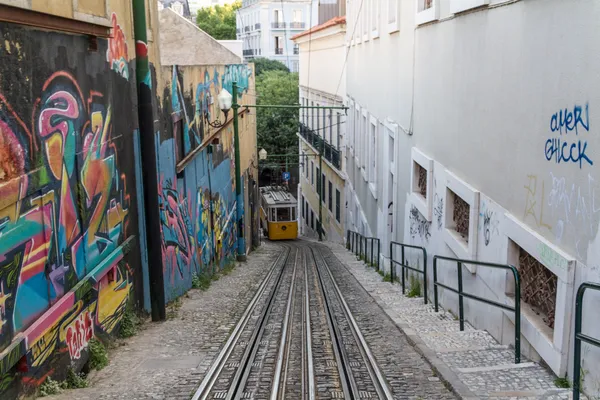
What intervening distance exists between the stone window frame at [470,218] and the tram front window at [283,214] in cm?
2408

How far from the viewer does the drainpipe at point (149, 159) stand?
331 inches

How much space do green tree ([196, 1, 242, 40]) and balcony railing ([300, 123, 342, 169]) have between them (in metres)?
36.9

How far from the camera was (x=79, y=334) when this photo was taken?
6457mm

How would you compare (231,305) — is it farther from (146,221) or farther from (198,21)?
(198,21)

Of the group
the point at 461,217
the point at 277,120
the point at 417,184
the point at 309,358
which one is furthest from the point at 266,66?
the point at 309,358

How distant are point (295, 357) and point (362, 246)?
14.5 m

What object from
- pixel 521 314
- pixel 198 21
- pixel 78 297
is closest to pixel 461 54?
pixel 521 314

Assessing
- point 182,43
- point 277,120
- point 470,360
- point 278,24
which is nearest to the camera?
point 470,360

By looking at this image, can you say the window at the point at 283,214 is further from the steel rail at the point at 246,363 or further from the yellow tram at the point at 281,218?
the steel rail at the point at 246,363

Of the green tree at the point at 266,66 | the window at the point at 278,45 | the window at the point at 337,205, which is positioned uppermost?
the window at the point at 278,45

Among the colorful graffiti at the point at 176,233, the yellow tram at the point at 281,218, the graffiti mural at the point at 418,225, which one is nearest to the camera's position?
the colorful graffiti at the point at 176,233

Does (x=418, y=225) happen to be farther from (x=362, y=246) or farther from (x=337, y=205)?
(x=337, y=205)

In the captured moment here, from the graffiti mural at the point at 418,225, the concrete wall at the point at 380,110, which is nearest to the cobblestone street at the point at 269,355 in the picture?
the graffiti mural at the point at 418,225

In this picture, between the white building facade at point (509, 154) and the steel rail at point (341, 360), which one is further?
the steel rail at point (341, 360)
